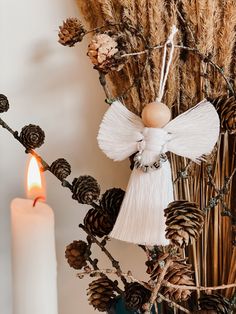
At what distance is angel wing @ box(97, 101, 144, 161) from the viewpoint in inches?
27.3

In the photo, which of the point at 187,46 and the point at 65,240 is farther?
the point at 65,240

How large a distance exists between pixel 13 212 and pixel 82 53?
0.82 ft

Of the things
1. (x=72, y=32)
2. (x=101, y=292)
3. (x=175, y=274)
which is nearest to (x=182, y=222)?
(x=175, y=274)

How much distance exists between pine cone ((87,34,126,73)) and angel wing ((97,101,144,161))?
0.05 meters

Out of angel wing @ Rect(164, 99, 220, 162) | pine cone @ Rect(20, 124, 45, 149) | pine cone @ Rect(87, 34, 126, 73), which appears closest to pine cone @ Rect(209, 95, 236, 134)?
angel wing @ Rect(164, 99, 220, 162)

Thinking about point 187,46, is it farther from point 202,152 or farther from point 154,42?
point 202,152

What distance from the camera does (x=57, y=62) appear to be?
859 millimetres

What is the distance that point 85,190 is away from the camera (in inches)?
28.5

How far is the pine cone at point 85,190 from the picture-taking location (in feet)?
2.37

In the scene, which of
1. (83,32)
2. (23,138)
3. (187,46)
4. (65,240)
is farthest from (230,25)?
(65,240)

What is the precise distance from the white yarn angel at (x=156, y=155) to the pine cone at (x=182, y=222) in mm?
44

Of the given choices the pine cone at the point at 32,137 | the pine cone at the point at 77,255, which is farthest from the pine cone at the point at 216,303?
the pine cone at the point at 32,137

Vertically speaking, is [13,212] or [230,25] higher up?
[230,25]

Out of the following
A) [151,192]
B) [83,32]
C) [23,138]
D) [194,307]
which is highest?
[83,32]
